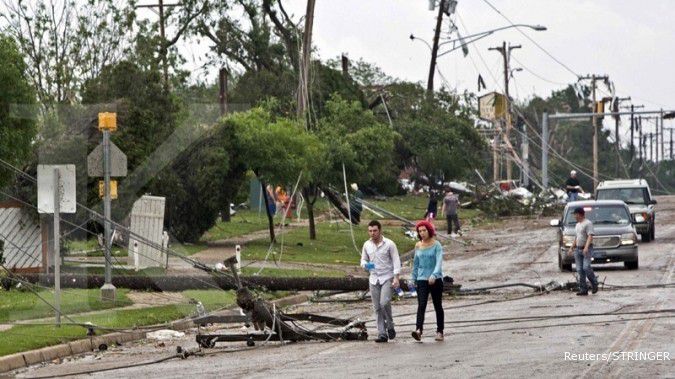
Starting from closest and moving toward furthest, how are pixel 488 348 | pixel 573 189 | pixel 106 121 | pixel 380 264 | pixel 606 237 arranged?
pixel 488 348 → pixel 380 264 → pixel 106 121 → pixel 606 237 → pixel 573 189

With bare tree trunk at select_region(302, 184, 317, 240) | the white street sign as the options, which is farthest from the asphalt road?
bare tree trunk at select_region(302, 184, 317, 240)

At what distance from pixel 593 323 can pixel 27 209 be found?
14610 millimetres

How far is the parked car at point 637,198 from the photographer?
46.1m

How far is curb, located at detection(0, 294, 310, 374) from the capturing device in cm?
1842

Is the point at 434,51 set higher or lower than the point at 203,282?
higher

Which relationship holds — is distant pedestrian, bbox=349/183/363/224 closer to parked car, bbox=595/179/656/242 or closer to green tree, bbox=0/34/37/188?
parked car, bbox=595/179/656/242

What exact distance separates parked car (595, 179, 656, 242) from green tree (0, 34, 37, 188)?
21.2m

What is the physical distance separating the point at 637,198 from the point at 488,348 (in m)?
30.6

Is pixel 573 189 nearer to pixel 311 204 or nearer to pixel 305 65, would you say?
pixel 311 204

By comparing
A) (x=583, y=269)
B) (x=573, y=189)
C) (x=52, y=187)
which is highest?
(x=52, y=187)

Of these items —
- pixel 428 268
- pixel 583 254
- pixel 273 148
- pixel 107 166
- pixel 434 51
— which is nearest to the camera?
pixel 428 268

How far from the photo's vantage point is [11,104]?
3064cm

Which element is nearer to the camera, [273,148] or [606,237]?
[606,237]

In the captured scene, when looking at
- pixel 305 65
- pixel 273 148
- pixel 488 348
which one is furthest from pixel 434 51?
pixel 488 348
